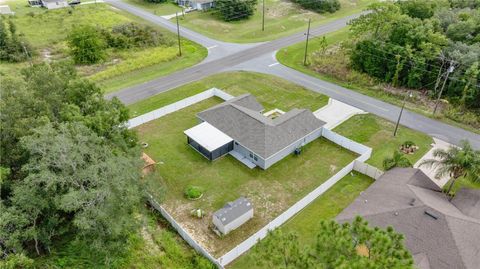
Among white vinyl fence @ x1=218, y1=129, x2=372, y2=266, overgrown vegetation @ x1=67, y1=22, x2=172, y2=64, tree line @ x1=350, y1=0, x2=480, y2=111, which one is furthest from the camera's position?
overgrown vegetation @ x1=67, y1=22, x2=172, y2=64

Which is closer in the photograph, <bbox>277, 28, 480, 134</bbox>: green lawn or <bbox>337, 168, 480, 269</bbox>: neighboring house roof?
<bbox>337, 168, 480, 269</bbox>: neighboring house roof

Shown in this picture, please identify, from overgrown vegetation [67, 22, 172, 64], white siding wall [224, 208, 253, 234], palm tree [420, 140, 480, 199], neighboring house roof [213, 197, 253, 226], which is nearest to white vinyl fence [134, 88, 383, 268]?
white siding wall [224, 208, 253, 234]

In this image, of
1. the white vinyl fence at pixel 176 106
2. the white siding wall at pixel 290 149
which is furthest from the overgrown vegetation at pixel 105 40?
the white siding wall at pixel 290 149

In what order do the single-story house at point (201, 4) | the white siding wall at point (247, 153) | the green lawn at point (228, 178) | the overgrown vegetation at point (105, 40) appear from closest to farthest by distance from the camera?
the green lawn at point (228, 178) < the white siding wall at point (247, 153) < the overgrown vegetation at point (105, 40) < the single-story house at point (201, 4)

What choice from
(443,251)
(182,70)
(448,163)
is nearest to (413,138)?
(448,163)

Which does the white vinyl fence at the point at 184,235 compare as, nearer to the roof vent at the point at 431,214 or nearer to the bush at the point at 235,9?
the roof vent at the point at 431,214

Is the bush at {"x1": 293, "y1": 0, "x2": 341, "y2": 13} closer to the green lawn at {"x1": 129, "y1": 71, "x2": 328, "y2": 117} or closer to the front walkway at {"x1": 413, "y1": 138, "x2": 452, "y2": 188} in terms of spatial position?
the green lawn at {"x1": 129, "y1": 71, "x2": 328, "y2": 117}
